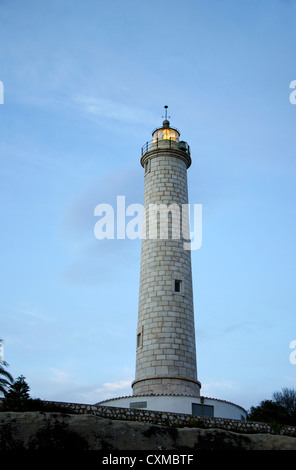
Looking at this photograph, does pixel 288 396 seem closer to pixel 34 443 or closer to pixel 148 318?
pixel 148 318

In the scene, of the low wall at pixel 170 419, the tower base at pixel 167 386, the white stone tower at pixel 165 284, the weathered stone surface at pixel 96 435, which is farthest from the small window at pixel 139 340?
the weathered stone surface at pixel 96 435

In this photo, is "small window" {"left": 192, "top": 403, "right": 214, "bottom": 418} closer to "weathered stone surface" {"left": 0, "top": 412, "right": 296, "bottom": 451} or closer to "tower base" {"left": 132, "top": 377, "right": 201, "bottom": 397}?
"tower base" {"left": 132, "top": 377, "right": 201, "bottom": 397}

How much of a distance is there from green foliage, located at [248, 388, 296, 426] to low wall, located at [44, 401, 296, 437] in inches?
26.7

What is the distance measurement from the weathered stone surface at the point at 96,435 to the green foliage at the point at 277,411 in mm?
4381

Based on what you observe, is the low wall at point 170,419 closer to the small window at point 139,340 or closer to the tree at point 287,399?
the small window at point 139,340

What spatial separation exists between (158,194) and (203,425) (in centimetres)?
1334

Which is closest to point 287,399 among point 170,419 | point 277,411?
point 277,411

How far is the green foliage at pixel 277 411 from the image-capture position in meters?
26.1

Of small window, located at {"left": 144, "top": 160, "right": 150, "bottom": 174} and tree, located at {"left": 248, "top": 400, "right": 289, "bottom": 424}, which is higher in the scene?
small window, located at {"left": 144, "top": 160, "right": 150, "bottom": 174}

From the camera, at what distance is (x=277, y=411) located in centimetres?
3158

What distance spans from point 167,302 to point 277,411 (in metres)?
12.0

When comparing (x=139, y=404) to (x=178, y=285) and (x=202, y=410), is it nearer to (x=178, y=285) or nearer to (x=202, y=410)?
(x=202, y=410)

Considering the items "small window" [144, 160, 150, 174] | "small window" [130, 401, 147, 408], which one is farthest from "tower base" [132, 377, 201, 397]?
"small window" [144, 160, 150, 174]

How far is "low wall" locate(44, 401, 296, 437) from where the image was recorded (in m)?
16.7
